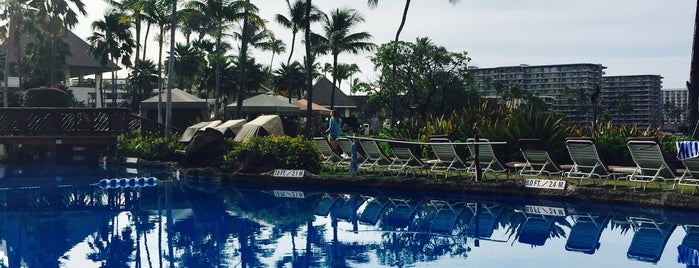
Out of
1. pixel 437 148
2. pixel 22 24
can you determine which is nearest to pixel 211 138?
pixel 437 148

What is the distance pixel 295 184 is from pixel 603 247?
28.7 ft

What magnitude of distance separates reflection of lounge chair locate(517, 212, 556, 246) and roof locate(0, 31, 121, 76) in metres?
49.6

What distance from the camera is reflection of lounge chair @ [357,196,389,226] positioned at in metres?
12.3

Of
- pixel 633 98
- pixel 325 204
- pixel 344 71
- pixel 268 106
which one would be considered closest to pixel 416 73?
pixel 268 106

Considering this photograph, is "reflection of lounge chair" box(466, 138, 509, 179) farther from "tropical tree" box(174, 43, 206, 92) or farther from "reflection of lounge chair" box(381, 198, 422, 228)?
"tropical tree" box(174, 43, 206, 92)

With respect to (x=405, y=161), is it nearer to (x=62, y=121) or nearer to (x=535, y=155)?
(x=535, y=155)

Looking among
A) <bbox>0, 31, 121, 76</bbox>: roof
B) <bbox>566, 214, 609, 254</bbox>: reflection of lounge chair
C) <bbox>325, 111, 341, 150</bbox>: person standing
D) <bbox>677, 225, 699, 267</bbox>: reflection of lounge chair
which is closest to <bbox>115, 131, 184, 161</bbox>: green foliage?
<bbox>325, 111, 341, 150</bbox>: person standing

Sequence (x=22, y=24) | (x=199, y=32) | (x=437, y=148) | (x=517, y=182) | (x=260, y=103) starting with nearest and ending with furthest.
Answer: (x=517, y=182)
(x=437, y=148)
(x=260, y=103)
(x=22, y=24)
(x=199, y=32)

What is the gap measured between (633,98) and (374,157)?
399 feet

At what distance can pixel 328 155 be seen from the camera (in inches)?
750

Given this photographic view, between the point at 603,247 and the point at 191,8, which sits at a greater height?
the point at 191,8

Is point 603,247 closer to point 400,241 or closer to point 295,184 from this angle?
point 400,241

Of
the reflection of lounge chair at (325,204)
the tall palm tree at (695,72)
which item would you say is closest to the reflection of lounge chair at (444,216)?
the reflection of lounge chair at (325,204)

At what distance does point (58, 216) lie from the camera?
42.3 feet
